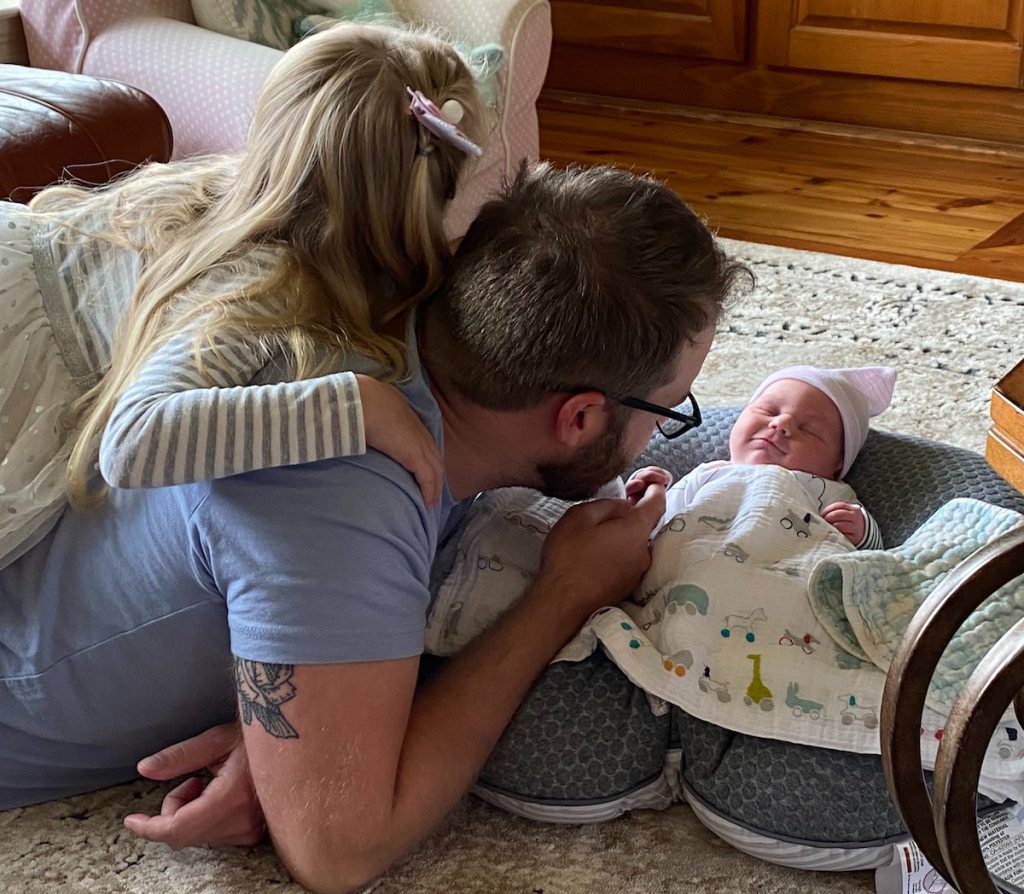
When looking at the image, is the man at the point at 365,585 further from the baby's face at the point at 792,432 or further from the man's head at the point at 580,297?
the baby's face at the point at 792,432

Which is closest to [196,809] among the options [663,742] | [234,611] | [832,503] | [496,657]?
[234,611]

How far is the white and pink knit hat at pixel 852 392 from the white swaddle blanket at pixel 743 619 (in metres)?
0.26

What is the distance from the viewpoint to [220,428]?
113cm

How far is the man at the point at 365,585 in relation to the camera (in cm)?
118

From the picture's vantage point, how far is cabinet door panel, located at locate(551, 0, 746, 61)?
4.11 metres

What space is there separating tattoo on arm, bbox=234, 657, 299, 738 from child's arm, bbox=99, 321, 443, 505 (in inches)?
7.1

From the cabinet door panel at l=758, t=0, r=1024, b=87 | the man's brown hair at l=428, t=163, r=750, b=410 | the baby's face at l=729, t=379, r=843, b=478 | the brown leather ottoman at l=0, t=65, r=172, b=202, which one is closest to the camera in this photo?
the man's brown hair at l=428, t=163, r=750, b=410

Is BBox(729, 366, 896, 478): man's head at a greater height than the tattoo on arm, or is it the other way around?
the tattoo on arm

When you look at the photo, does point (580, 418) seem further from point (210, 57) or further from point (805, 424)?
point (210, 57)

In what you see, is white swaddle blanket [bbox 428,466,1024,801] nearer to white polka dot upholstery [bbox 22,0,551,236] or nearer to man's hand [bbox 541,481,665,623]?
man's hand [bbox 541,481,665,623]

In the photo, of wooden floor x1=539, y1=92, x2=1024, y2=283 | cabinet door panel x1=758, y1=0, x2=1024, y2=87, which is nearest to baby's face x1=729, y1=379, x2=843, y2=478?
wooden floor x1=539, y1=92, x2=1024, y2=283

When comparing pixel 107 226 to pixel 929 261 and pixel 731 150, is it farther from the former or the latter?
pixel 731 150

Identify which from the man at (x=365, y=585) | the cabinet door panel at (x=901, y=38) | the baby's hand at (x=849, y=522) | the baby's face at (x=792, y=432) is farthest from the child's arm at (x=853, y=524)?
the cabinet door panel at (x=901, y=38)

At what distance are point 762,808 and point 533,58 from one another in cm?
194
